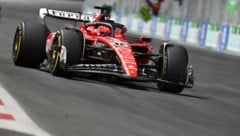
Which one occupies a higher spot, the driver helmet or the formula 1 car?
the driver helmet

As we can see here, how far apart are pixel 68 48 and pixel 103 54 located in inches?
30.2

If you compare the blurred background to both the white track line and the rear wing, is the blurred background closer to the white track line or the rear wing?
the rear wing

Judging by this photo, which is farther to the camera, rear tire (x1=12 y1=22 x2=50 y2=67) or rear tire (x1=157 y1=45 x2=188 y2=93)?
rear tire (x1=12 y1=22 x2=50 y2=67)

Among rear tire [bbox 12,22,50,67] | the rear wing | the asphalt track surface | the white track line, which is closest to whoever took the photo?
the white track line

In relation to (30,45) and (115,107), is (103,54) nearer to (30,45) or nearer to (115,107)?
(30,45)

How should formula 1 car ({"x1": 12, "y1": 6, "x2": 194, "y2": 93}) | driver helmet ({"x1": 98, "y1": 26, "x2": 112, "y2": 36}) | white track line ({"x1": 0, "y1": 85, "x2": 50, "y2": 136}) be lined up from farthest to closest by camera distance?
driver helmet ({"x1": 98, "y1": 26, "x2": 112, "y2": 36}) → formula 1 car ({"x1": 12, "y1": 6, "x2": 194, "y2": 93}) → white track line ({"x1": 0, "y1": 85, "x2": 50, "y2": 136})

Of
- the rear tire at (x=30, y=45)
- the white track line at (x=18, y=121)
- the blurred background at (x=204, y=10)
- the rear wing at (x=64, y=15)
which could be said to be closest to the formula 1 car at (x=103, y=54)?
the rear tire at (x=30, y=45)

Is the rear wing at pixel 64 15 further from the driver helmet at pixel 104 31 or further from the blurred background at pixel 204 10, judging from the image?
the blurred background at pixel 204 10

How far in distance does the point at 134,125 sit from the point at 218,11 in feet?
105

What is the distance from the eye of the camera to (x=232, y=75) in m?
19.5

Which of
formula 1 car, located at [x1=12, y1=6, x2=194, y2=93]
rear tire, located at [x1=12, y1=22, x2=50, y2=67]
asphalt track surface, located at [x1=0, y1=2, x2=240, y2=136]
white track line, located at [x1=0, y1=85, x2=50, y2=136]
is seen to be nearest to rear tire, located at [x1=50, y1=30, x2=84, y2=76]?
formula 1 car, located at [x1=12, y1=6, x2=194, y2=93]

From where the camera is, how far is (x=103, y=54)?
466 inches

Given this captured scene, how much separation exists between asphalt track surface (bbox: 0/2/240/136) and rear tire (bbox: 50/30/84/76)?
247 mm

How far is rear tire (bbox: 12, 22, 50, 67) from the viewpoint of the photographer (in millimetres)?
12500
